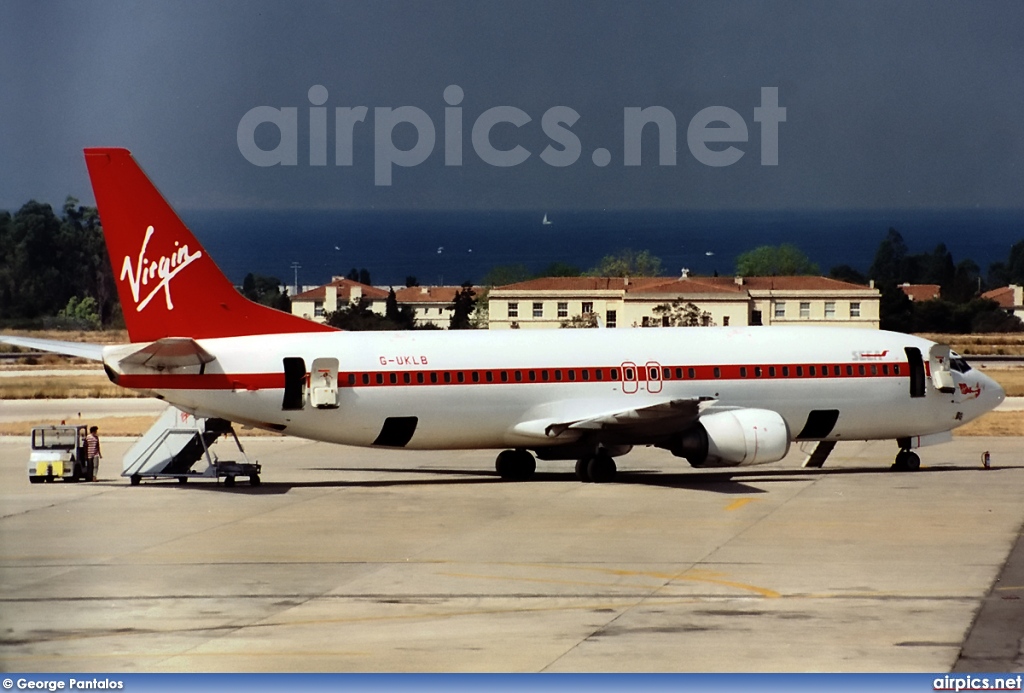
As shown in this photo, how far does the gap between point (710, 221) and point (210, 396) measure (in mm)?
17264

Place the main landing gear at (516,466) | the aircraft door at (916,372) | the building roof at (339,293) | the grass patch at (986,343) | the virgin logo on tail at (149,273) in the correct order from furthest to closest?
the building roof at (339,293)
the grass patch at (986,343)
the aircraft door at (916,372)
the main landing gear at (516,466)
the virgin logo on tail at (149,273)

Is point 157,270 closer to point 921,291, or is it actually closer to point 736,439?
point 736,439

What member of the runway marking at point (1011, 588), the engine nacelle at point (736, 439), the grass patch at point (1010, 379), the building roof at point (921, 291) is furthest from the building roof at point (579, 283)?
the runway marking at point (1011, 588)

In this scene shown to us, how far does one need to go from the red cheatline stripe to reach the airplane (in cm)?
4

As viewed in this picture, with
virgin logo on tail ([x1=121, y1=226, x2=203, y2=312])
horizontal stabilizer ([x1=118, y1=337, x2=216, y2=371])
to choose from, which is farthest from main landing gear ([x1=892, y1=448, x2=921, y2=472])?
virgin logo on tail ([x1=121, y1=226, x2=203, y2=312])

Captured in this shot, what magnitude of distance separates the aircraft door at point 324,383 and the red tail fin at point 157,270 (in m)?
2.25

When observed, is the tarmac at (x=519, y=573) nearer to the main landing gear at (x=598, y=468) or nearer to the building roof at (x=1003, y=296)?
the main landing gear at (x=598, y=468)

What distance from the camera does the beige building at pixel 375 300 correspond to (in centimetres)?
8181

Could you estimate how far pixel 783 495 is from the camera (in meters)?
39.5

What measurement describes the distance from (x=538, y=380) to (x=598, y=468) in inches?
124

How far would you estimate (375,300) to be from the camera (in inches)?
3529

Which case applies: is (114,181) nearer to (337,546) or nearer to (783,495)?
(337,546)

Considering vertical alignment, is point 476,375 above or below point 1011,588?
above

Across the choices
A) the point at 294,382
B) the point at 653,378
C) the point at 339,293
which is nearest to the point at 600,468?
the point at 653,378
